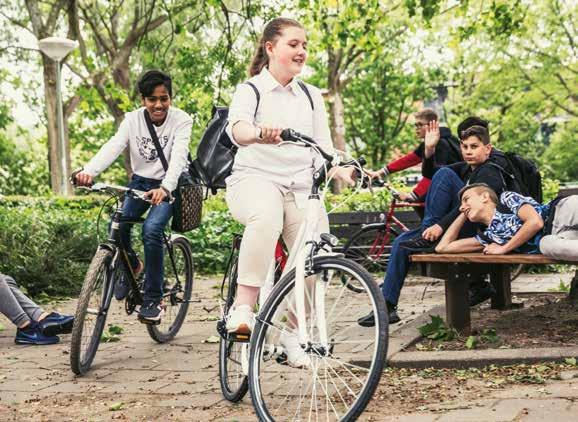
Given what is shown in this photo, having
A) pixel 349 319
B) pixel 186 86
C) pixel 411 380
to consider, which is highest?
pixel 186 86

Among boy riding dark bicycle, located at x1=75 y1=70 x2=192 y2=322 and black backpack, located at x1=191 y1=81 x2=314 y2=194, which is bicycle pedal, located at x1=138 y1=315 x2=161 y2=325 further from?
black backpack, located at x1=191 y1=81 x2=314 y2=194

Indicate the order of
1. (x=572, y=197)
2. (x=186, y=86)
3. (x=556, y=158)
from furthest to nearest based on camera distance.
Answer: (x=556, y=158) < (x=186, y=86) < (x=572, y=197)

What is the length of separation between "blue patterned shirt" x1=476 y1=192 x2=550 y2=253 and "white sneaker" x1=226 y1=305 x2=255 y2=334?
7.47ft

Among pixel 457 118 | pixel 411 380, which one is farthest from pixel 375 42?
pixel 457 118

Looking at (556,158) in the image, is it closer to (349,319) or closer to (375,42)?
(375,42)

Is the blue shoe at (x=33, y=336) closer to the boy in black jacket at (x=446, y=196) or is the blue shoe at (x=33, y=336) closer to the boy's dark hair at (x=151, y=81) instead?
the boy's dark hair at (x=151, y=81)

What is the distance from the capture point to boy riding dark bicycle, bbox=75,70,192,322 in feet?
21.6

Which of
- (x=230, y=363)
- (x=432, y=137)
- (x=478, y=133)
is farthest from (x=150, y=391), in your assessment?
(x=432, y=137)

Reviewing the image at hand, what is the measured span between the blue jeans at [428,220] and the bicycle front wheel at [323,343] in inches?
87.2

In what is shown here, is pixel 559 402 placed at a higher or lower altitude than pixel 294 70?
lower

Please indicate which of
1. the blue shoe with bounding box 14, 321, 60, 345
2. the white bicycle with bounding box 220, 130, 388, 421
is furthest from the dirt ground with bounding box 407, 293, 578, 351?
the blue shoe with bounding box 14, 321, 60, 345

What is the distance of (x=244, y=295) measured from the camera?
455cm

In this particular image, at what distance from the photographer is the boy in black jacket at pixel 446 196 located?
6.70m

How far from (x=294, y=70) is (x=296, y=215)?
71cm
